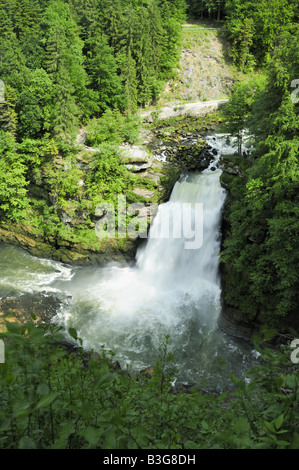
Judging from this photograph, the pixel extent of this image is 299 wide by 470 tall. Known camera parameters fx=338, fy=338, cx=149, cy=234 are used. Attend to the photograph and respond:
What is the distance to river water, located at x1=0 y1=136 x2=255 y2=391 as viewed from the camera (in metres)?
14.2

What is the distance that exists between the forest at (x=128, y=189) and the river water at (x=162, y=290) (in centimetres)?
131

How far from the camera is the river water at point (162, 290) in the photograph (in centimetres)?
1417

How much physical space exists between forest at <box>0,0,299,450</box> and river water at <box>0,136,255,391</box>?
51.8 inches

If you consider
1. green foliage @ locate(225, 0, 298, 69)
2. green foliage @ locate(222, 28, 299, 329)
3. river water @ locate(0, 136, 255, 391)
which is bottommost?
river water @ locate(0, 136, 255, 391)

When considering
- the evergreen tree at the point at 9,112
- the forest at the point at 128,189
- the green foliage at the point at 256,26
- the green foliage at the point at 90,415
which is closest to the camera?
the green foliage at the point at 90,415

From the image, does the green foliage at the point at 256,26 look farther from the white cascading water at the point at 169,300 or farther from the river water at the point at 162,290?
the white cascading water at the point at 169,300

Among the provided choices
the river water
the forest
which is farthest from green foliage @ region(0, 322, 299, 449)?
the river water

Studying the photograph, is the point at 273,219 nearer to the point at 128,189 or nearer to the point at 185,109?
the point at 128,189

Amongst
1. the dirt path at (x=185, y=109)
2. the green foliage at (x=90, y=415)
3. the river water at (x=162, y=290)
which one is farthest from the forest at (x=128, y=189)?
the dirt path at (x=185, y=109)

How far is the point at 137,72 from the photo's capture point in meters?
32.5

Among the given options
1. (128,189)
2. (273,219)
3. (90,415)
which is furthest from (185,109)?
(90,415)

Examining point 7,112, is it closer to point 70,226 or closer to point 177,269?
point 70,226

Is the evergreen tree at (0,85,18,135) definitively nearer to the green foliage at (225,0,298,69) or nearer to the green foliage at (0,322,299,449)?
the green foliage at (0,322,299,449)

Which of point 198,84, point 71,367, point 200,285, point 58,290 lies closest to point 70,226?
point 58,290
